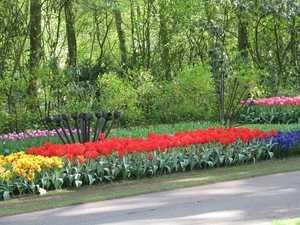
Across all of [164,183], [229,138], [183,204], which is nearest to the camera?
[183,204]

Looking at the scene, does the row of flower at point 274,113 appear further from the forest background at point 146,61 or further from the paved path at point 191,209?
the paved path at point 191,209

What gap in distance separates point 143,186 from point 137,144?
966 mm

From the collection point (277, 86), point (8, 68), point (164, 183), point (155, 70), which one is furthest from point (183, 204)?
point (155, 70)

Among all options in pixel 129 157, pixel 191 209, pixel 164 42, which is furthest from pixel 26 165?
pixel 164 42

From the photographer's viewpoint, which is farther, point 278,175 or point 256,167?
point 256,167

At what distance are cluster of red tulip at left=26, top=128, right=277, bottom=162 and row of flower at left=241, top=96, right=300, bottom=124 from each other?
623 centimetres

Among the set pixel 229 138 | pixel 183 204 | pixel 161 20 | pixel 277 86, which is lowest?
pixel 183 204

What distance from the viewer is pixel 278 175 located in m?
8.34

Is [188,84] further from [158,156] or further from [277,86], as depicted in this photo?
[158,156]

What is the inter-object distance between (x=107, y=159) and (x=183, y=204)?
2.10 m

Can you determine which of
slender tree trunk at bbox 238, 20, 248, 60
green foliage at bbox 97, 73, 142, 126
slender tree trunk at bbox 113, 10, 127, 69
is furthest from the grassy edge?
slender tree trunk at bbox 113, 10, 127, 69

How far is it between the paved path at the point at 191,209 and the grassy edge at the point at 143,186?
182 millimetres

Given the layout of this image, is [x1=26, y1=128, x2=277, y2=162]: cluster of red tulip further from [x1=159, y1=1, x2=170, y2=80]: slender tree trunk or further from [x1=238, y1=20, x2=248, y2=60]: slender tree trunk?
[x1=238, y1=20, x2=248, y2=60]: slender tree trunk

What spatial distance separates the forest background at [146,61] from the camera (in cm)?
1455
